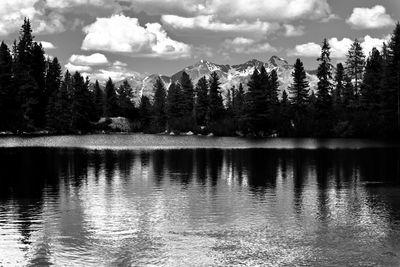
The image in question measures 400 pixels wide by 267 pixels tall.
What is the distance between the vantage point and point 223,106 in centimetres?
15625

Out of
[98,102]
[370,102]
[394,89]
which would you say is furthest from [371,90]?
[98,102]

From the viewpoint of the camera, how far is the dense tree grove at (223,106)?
11219 centimetres

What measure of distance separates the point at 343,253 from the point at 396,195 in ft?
50.6

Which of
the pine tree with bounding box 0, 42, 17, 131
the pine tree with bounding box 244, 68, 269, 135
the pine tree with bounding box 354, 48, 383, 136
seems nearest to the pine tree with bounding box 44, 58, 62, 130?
the pine tree with bounding box 0, 42, 17, 131

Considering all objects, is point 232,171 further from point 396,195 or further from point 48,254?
point 48,254

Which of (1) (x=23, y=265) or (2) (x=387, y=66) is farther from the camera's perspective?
(2) (x=387, y=66)

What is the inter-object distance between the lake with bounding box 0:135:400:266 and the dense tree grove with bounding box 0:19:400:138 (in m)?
71.0

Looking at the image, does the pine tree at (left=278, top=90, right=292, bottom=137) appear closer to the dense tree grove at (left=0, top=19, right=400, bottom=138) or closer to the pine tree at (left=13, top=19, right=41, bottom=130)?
the dense tree grove at (left=0, top=19, right=400, bottom=138)

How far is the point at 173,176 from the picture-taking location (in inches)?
1625

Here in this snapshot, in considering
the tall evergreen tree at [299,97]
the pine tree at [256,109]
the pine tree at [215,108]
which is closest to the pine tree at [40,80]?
the pine tree at [215,108]

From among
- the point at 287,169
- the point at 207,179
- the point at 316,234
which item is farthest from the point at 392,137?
the point at 316,234

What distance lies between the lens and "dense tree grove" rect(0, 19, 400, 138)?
368ft

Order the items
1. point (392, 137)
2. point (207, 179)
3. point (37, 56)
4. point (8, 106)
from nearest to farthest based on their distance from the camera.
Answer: point (207, 179) → point (392, 137) → point (8, 106) → point (37, 56)

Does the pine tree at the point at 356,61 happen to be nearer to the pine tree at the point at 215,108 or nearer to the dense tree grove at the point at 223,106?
the dense tree grove at the point at 223,106
